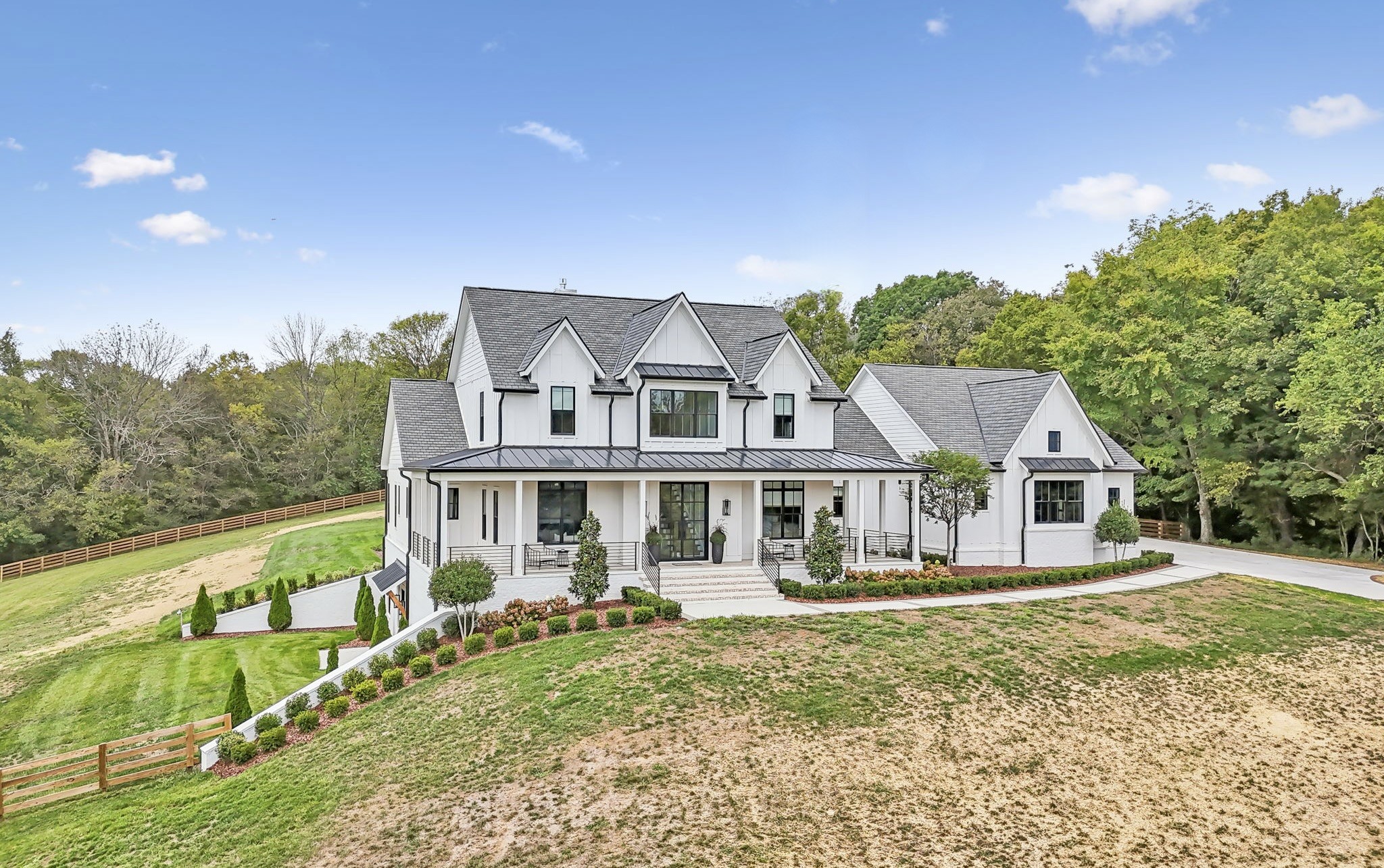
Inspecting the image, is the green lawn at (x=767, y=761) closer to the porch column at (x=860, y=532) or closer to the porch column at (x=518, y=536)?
the porch column at (x=518, y=536)

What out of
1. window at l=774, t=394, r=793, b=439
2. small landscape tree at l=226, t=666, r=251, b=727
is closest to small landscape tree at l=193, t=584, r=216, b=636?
small landscape tree at l=226, t=666, r=251, b=727

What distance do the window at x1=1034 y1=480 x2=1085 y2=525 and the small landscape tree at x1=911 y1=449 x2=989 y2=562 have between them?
237 cm

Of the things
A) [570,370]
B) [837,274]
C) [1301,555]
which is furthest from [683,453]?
[837,274]

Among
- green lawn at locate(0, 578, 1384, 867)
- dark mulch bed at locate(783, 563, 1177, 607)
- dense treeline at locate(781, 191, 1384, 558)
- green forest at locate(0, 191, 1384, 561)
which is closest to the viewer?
green lawn at locate(0, 578, 1384, 867)

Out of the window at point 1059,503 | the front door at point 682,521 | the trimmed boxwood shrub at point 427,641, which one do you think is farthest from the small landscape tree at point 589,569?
the window at point 1059,503

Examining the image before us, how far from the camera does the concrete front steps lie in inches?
766

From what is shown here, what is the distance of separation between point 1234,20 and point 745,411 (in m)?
17.9

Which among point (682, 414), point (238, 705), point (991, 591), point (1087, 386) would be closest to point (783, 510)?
point (682, 414)

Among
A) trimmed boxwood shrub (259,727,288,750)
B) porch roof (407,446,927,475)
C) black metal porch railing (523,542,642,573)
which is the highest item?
porch roof (407,446,927,475)

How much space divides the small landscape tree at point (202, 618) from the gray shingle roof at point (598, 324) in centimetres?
1331

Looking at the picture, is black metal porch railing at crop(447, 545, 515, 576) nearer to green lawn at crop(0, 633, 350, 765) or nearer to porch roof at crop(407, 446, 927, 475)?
porch roof at crop(407, 446, 927, 475)

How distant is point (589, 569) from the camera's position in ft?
60.6

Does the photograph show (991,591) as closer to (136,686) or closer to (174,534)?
(136,686)

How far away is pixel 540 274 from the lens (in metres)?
46.3
